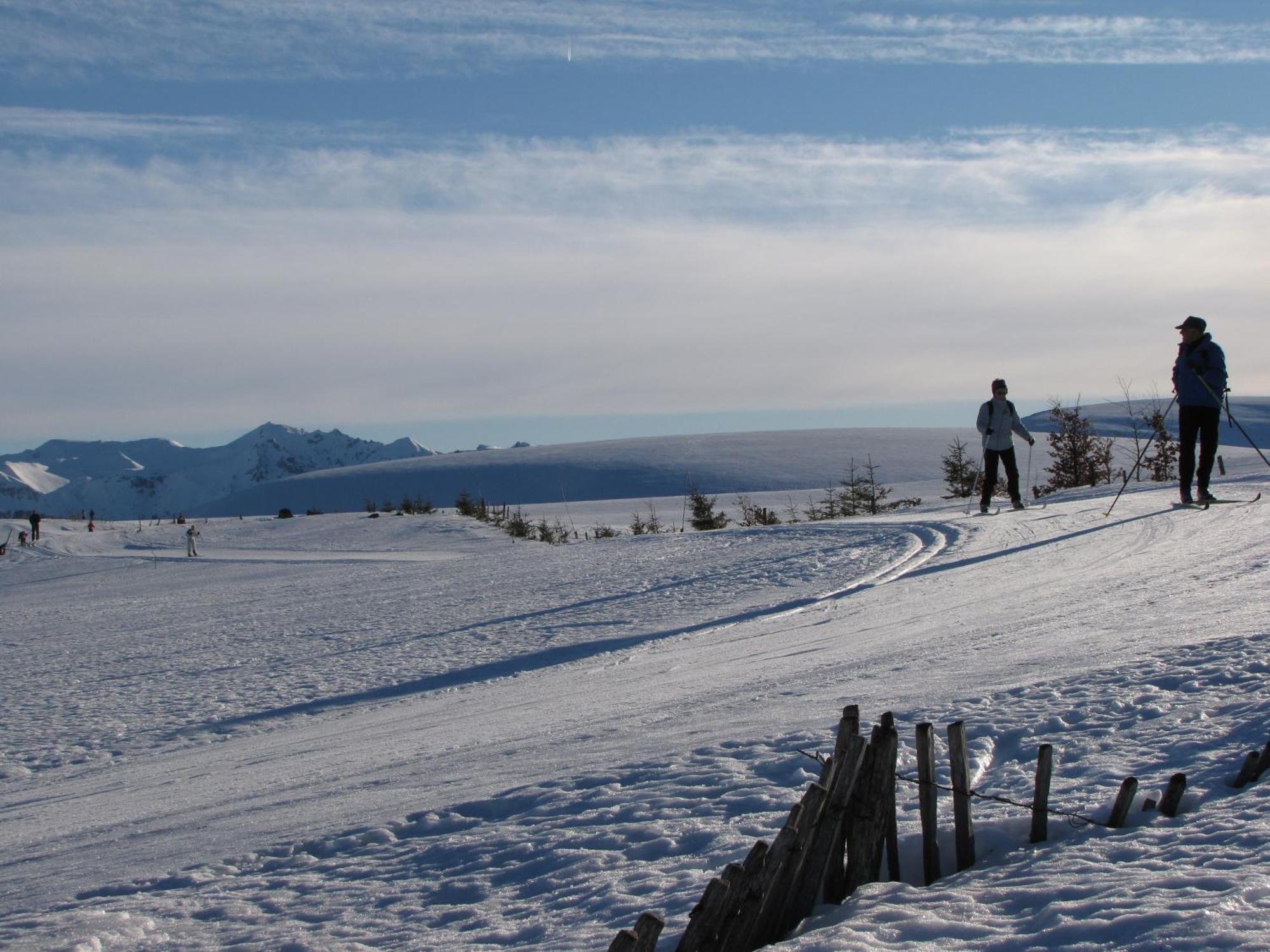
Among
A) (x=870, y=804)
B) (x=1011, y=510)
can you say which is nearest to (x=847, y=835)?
(x=870, y=804)

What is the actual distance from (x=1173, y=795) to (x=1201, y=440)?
35.1 ft

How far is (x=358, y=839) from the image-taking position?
201 inches

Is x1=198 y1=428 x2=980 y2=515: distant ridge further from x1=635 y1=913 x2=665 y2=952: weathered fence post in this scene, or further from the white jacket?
x1=635 y1=913 x2=665 y2=952: weathered fence post

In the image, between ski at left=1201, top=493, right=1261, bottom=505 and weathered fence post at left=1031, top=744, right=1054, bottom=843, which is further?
ski at left=1201, top=493, right=1261, bottom=505

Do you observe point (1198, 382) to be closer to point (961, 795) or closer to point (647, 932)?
point (961, 795)

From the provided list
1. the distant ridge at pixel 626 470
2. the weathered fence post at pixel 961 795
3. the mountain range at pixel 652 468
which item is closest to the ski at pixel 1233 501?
the weathered fence post at pixel 961 795

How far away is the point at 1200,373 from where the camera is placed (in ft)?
42.6

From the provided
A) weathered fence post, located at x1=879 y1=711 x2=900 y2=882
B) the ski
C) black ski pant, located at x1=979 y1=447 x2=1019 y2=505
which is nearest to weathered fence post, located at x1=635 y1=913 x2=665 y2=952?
weathered fence post, located at x1=879 y1=711 x2=900 y2=882

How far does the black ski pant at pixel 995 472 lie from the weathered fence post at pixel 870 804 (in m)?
13.2

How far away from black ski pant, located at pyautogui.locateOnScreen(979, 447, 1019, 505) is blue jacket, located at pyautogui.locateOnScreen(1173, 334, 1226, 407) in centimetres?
350

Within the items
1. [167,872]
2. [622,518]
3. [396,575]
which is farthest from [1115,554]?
[622,518]

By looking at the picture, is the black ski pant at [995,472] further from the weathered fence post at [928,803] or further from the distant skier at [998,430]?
the weathered fence post at [928,803]

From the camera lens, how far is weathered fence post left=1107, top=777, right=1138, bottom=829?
4066 millimetres

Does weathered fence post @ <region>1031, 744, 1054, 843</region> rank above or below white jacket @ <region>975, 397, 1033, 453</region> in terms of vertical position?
below
